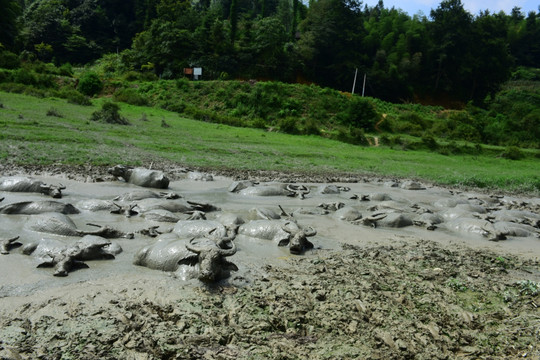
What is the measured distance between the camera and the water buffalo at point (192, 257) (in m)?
5.29

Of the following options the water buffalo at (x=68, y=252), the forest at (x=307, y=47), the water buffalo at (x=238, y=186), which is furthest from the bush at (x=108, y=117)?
the forest at (x=307, y=47)

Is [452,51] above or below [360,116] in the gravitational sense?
above

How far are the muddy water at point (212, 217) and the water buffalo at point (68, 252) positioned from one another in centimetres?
10

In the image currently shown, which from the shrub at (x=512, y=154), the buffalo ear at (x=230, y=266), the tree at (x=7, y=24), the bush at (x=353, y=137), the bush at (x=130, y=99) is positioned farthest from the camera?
the tree at (x=7, y=24)

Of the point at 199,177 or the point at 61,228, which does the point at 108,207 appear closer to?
the point at 61,228

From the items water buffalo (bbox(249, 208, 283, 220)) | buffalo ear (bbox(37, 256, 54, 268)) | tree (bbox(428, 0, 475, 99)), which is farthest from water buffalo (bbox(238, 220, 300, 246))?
tree (bbox(428, 0, 475, 99))

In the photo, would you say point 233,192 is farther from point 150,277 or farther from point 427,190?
point 427,190

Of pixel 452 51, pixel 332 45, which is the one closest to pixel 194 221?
pixel 332 45

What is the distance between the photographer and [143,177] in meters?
11.4

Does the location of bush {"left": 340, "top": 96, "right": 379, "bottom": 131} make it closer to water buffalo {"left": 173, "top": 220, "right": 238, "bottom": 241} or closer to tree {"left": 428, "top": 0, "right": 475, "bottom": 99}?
water buffalo {"left": 173, "top": 220, "right": 238, "bottom": 241}

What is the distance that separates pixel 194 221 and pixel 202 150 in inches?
460

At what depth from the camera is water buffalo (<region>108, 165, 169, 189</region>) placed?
447 inches

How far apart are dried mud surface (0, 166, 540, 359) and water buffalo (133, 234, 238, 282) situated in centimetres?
19

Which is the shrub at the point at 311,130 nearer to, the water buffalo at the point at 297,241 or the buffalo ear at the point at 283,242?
the water buffalo at the point at 297,241
